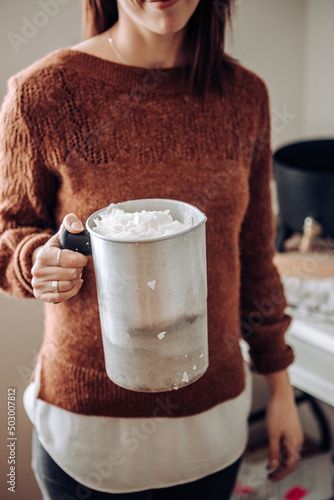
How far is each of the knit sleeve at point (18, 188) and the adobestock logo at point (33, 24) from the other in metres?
0.42

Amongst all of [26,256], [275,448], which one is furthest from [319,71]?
[26,256]

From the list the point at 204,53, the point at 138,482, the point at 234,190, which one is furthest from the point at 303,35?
the point at 138,482

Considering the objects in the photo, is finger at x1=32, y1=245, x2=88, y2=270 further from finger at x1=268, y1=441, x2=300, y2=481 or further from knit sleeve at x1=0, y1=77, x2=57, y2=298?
finger at x1=268, y1=441, x2=300, y2=481

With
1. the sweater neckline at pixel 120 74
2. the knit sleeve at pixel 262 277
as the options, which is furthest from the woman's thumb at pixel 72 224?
the knit sleeve at pixel 262 277

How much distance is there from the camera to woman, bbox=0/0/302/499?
0.61 meters

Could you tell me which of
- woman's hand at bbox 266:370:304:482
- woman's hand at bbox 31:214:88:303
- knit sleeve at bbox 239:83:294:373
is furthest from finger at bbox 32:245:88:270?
woman's hand at bbox 266:370:304:482

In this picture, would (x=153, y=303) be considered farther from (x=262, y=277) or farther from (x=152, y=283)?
(x=262, y=277)

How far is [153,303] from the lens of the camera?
415 millimetres

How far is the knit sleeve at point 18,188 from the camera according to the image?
1.96 ft

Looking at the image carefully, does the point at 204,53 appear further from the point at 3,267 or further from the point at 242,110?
the point at 3,267

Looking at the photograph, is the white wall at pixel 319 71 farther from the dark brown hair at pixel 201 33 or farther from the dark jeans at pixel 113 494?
the dark jeans at pixel 113 494

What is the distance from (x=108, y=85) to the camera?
0.64m

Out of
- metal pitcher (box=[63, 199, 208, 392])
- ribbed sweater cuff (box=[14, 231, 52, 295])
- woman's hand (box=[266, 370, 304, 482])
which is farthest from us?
woman's hand (box=[266, 370, 304, 482])

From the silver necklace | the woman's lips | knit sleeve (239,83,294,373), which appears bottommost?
knit sleeve (239,83,294,373)
